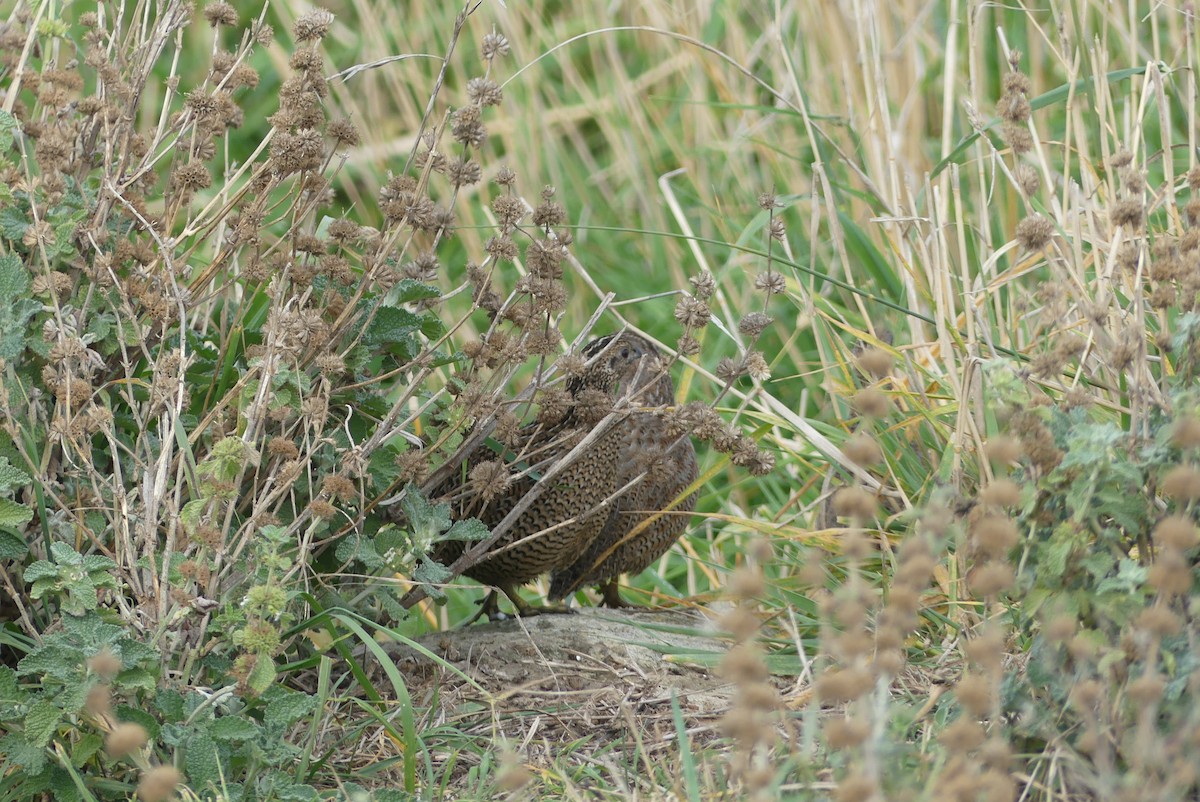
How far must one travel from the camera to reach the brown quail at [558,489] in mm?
2607

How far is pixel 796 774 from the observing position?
193 centimetres

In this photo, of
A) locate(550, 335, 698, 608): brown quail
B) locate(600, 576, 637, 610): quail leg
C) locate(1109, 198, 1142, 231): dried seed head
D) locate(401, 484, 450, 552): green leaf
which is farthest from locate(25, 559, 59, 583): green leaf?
locate(1109, 198, 1142, 231): dried seed head

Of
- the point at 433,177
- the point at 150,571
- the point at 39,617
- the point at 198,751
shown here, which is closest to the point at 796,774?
the point at 198,751

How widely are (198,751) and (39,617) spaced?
456mm

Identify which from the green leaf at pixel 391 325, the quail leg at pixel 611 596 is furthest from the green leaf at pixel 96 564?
the quail leg at pixel 611 596

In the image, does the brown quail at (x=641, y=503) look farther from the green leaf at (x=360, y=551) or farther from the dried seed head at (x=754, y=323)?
the green leaf at (x=360, y=551)

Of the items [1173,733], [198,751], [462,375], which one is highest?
[462,375]

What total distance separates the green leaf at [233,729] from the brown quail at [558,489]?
64cm

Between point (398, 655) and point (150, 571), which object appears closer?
point (150, 571)

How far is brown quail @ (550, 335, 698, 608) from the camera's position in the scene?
2770mm

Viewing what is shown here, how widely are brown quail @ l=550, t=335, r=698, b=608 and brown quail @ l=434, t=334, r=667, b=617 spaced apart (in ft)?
0.10

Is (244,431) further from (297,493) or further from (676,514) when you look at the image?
(676,514)

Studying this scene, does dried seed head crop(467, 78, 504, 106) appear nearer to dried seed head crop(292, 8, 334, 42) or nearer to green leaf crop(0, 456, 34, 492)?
dried seed head crop(292, 8, 334, 42)

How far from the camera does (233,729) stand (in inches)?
77.4
